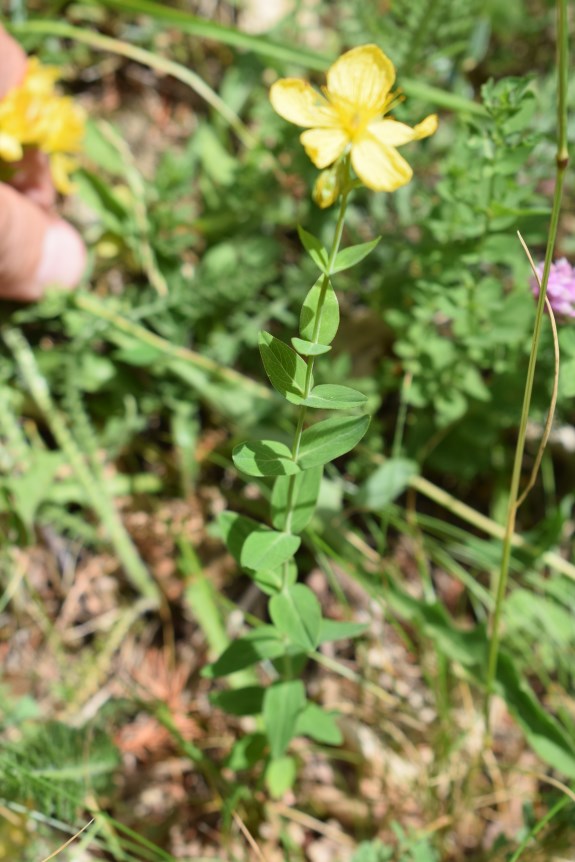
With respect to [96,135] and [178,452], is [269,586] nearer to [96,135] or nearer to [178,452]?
[178,452]

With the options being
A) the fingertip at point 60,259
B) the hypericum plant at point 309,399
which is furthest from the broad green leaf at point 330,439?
the fingertip at point 60,259

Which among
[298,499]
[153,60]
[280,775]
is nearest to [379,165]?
[298,499]

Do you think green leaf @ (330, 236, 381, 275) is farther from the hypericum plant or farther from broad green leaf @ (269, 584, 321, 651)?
broad green leaf @ (269, 584, 321, 651)

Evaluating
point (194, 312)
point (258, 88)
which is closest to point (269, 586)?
point (194, 312)

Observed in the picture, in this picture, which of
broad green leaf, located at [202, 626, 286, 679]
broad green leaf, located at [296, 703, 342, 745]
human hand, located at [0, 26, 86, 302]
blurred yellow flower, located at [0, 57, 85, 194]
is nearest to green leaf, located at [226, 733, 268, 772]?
broad green leaf, located at [296, 703, 342, 745]

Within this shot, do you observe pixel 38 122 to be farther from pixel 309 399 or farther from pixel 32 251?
pixel 309 399
